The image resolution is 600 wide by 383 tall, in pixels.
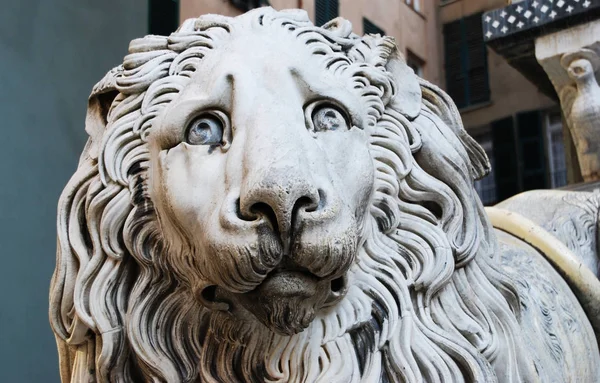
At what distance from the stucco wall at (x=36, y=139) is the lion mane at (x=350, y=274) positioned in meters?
2.21

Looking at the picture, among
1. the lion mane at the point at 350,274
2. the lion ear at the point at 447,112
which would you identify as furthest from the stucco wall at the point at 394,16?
the lion mane at the point at 350,274

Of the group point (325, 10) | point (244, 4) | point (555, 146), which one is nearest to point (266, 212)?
point (244, 4)

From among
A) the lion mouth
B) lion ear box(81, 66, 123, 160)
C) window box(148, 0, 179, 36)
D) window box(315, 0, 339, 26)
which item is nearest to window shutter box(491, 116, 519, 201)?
window box(315, 0, 339, 26)

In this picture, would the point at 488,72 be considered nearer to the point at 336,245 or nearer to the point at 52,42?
the point at 52,42

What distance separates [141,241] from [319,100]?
31 centimetres

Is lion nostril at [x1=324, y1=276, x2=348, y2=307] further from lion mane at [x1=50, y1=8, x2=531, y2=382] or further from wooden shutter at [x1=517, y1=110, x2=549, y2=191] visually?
wooden shutter at [x1=517, y1=110, x2=549, y2=191]

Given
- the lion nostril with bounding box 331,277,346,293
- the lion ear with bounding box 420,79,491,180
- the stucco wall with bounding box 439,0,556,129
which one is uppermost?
the stucco wall with bounding box 439,0,556,129

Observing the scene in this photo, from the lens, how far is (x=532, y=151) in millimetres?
8961

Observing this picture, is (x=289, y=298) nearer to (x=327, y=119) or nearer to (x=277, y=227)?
(x=277, y=227)

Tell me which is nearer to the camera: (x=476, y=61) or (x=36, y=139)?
(x=36, y=139)

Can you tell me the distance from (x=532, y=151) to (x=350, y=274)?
8.17 metres

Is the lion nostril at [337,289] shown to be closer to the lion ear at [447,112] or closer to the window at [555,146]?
the lion ear at [447,112]

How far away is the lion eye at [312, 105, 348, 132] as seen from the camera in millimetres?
1149

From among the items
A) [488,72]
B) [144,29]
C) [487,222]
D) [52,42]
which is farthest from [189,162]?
[488,72]
